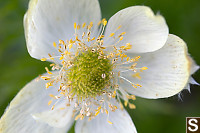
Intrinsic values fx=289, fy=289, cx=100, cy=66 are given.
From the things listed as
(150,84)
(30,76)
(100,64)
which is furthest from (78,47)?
(30,76)

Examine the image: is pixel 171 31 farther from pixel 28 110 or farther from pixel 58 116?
pixel 28 110

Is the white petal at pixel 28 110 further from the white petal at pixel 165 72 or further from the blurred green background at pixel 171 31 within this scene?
the white petal at pixel 165 72

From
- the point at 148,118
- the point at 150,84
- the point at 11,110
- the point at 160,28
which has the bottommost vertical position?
the point at 148,118

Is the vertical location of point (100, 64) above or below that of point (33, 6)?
below

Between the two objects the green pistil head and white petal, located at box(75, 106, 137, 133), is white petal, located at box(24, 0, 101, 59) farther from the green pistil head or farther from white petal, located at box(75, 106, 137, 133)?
white petal, located at box(75, 106, 137, 133)

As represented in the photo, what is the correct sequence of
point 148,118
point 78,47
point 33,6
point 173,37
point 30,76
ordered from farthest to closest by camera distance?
point 148,118
point 30,76
point 78,47
point 173,37
point 33,6

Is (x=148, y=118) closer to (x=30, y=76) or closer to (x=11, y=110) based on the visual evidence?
(x=30, y=76)

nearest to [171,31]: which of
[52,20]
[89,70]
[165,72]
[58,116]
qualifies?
[165,72]
